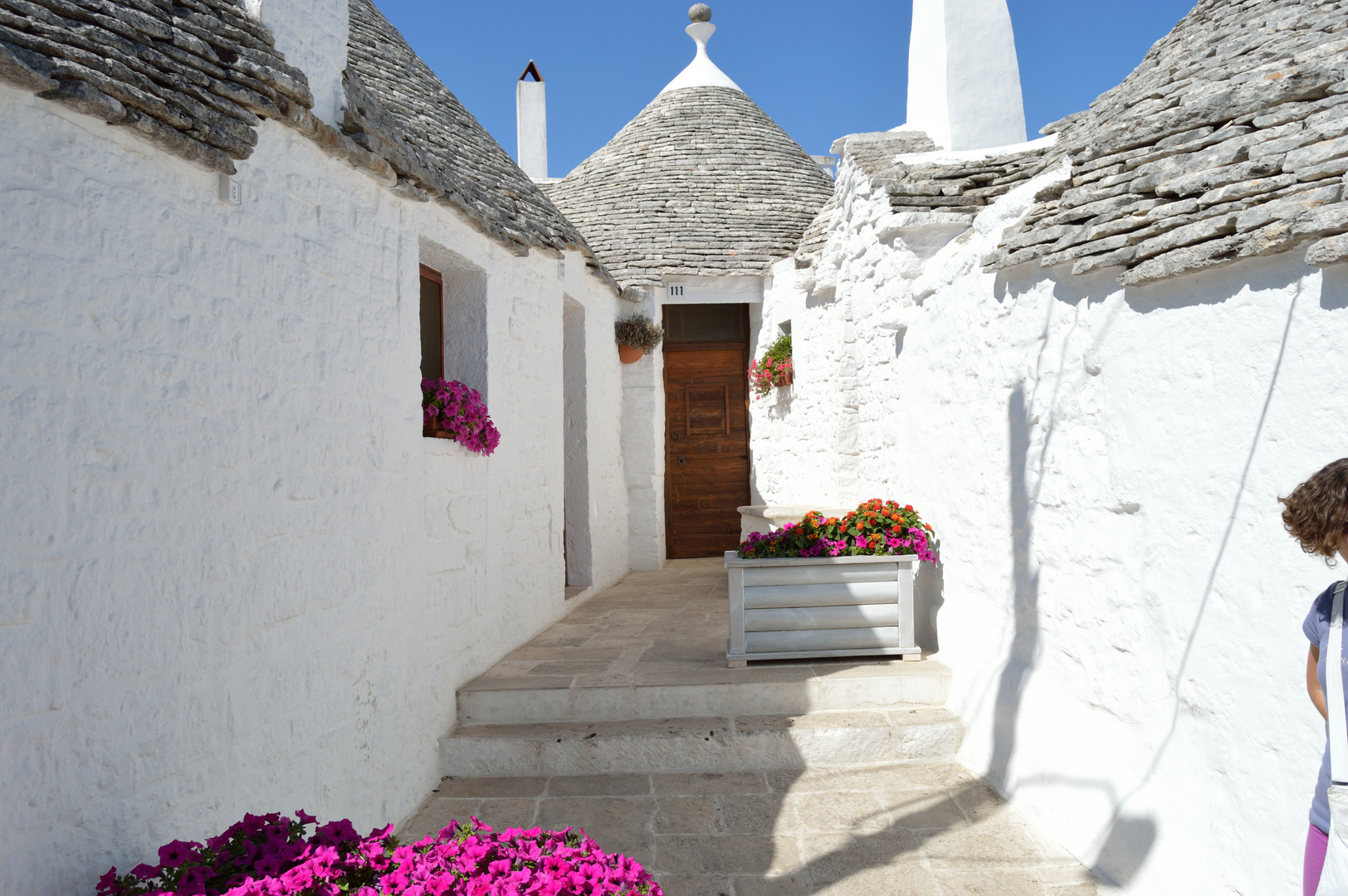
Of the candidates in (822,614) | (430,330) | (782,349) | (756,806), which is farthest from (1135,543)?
(782,349)

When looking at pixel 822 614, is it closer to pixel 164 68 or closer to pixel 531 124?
pixel 164 68

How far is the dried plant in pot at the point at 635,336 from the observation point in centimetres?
934

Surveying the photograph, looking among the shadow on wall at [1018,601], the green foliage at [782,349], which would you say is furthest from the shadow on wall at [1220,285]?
the green foliage at [782,349]

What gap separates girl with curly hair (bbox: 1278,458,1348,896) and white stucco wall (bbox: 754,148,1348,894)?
457 millimetres

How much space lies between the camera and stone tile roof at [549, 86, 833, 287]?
977cm

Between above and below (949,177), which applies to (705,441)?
below

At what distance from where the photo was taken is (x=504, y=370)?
5887 mm

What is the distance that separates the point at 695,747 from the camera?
4.51 metres

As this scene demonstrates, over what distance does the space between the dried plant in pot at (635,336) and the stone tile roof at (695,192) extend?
1.59 ft

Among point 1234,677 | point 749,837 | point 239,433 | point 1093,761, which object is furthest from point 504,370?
point 1234,677

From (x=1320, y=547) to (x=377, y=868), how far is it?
2.31 meters

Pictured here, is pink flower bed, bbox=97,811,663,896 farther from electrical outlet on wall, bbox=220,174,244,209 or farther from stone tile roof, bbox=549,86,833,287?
stone tile roof, bbox=549,86,833,287

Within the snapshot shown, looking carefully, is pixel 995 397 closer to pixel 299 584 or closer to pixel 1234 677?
pixel 1234 677

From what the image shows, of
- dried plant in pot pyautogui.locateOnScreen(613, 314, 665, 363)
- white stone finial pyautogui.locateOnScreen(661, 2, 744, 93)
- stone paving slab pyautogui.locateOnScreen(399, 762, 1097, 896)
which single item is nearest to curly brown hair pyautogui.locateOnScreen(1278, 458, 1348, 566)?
stone paving slab pyautogui.locateOnScreen(399, 762, 1097, 896)
